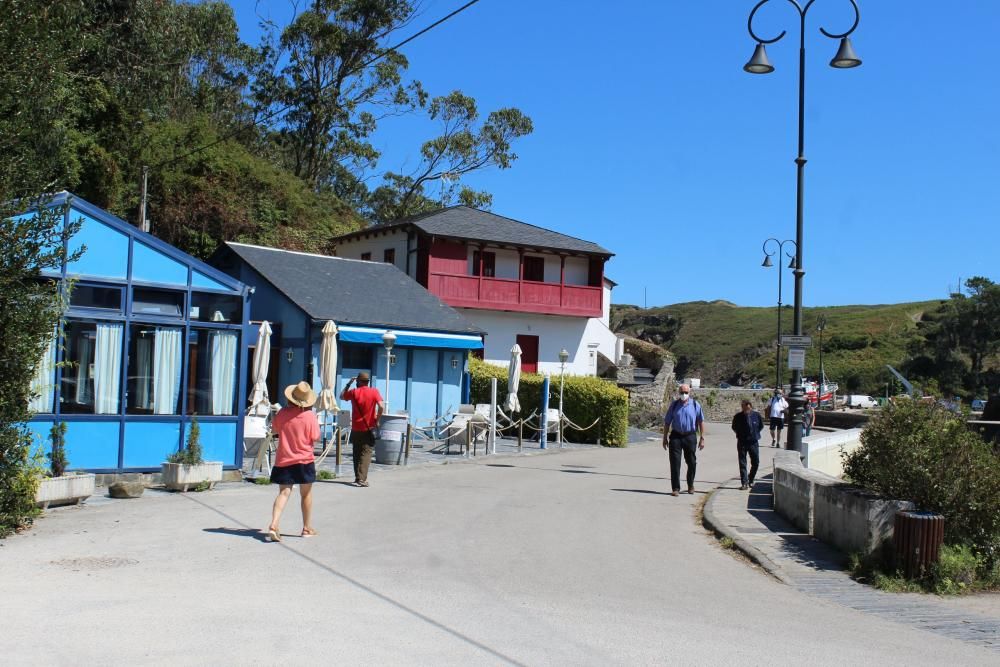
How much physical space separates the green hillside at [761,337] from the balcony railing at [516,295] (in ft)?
162

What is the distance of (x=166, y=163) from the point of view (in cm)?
3675

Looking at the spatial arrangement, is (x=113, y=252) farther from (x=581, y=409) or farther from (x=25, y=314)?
(x=581, y=409)

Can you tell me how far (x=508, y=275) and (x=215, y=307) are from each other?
23.6m

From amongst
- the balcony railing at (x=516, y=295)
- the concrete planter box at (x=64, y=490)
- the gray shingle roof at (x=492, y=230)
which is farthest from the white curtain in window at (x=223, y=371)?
the gray shingle roof at (x=492, y=230)

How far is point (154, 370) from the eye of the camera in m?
14.8

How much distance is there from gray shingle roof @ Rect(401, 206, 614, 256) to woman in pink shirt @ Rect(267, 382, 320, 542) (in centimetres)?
2629

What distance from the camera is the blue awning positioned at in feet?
76.9

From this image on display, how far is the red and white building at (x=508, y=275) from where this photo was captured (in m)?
36.8

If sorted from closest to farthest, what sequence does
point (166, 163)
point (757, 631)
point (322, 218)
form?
point (757, 631) → point (166, 163) → point (322, 218)

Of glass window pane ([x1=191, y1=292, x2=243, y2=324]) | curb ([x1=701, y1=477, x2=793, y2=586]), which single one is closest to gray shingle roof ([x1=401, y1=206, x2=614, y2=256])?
glass window pane ([x1=191, y1=292, x2=243, y2=324])

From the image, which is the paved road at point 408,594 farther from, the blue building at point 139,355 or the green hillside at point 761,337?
the green hillside at point 761,337

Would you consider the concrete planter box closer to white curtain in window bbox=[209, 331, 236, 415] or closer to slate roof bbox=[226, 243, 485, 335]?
white curtain in window bbox=[209, 331, 236, 415]

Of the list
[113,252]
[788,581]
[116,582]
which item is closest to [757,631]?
[788,581]

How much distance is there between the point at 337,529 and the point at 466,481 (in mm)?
5686
